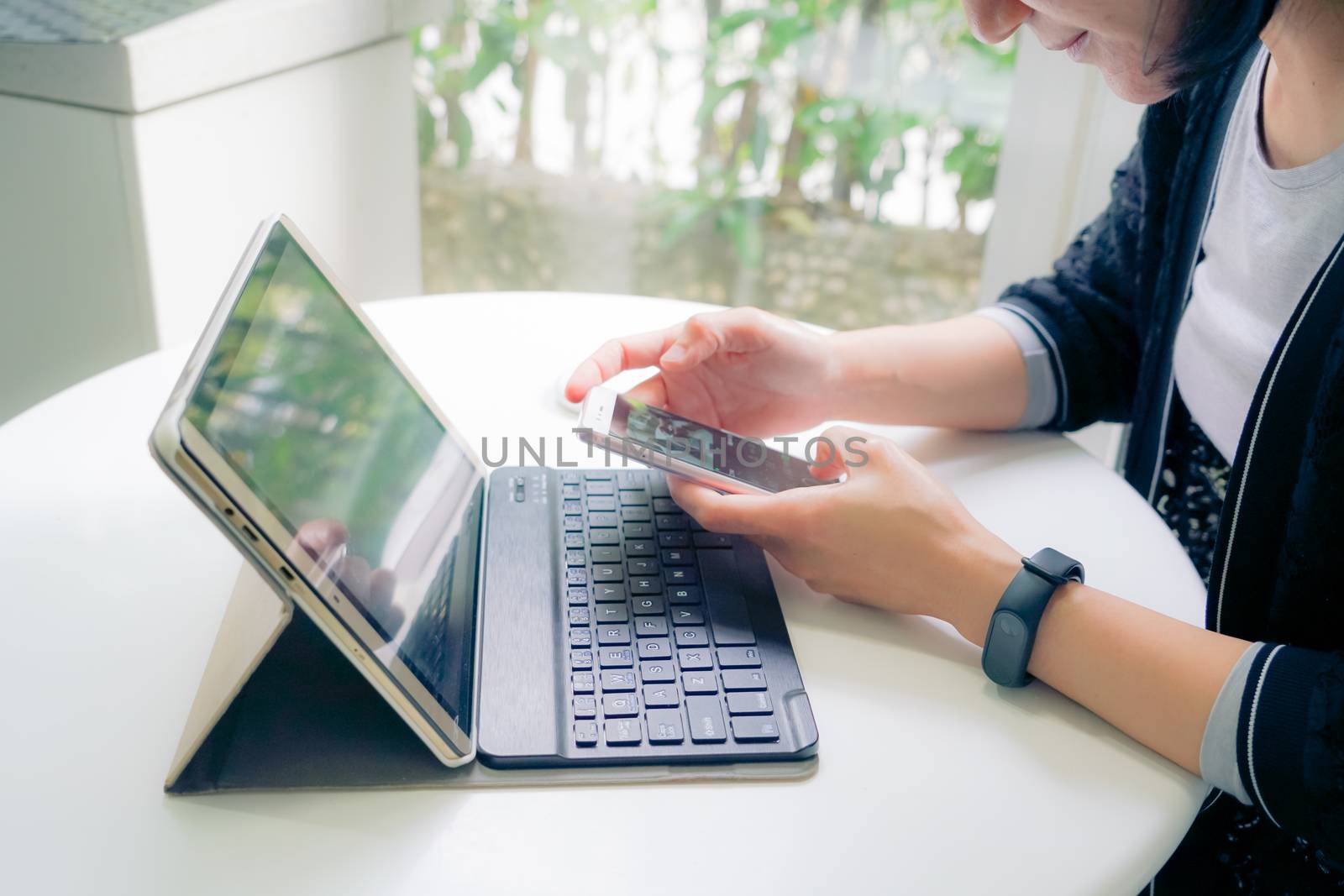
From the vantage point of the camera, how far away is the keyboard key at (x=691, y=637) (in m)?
0.55

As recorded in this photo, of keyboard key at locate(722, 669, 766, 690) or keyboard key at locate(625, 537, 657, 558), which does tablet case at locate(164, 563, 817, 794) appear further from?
keyboard key at locate(625, 537, 657, 558)

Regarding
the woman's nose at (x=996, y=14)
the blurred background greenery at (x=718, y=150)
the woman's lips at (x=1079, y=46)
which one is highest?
the woman's nose at (x=996, y=14)

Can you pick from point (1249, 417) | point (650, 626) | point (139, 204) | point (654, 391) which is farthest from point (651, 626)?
point (139, 204)

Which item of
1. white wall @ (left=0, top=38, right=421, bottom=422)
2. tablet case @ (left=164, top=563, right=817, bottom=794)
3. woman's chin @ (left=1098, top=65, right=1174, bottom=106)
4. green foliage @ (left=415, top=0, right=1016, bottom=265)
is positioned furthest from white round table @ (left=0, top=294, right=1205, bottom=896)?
green foliage @ (left=415, top=0, right=1016, bottom=265)

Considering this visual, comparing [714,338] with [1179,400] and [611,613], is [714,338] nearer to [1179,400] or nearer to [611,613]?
[611,613]

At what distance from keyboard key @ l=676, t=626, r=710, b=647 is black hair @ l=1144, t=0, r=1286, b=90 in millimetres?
386

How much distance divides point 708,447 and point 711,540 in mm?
65

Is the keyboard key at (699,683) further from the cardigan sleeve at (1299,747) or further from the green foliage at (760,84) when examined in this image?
the green foliage at (760,84)

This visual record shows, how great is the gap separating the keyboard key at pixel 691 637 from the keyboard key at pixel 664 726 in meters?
0.05

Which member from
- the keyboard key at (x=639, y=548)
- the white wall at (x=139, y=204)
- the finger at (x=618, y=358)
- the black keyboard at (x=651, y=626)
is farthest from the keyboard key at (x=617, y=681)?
the white wall at (x=139, y=204)

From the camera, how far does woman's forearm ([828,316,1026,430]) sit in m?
0.79

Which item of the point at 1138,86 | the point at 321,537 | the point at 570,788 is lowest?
the point at 570,788

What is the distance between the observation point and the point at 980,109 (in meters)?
1.53

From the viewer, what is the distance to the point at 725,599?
0.59m
